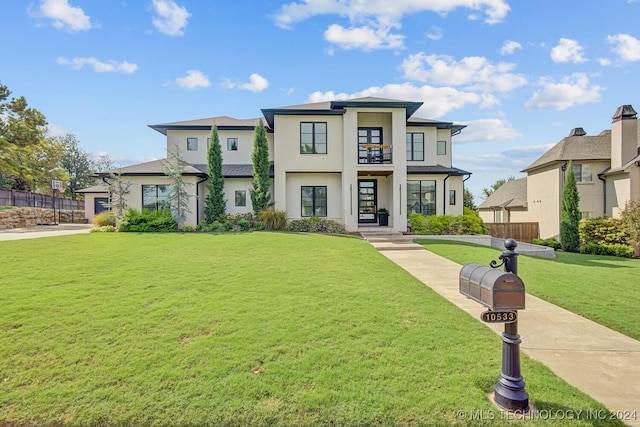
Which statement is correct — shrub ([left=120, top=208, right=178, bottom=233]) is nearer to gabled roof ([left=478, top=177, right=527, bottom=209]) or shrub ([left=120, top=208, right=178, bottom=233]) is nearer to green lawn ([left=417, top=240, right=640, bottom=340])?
green lawn ([left=417, top=240, right=640, bottom=340])

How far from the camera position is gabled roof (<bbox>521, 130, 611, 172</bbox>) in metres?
20.0

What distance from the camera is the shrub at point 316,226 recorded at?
16.7 metres

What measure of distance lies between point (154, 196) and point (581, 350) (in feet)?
64.2

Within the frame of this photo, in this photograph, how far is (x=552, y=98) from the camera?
78.3ft

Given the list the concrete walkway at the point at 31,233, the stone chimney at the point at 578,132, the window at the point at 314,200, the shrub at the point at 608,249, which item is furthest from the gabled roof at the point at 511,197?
the concrete walkway at the point at 31,233

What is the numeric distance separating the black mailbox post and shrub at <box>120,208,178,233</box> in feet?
54.7

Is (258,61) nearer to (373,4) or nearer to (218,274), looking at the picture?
(373,4)

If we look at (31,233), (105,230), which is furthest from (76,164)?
(105,230)

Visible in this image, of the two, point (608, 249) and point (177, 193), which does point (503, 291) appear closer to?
point (177, 193)

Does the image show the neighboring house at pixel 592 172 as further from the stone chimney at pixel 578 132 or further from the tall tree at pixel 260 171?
the tall tree at pixel 260 171

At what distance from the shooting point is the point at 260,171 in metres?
17.4

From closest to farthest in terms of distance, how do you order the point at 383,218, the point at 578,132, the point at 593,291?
1. the point at 593,291
2. the point at 383,218
3. the point at 578,132

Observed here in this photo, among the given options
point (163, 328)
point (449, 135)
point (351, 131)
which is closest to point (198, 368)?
point (163, 328)

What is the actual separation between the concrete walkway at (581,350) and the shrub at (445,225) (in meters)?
10.2
